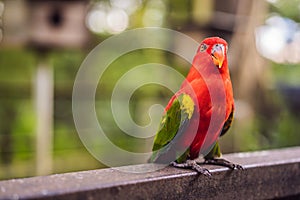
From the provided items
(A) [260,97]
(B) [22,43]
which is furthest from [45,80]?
(A) [260,97]

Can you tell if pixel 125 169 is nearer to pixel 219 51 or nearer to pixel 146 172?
pixel 146 172

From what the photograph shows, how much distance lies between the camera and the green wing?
0.65 metres

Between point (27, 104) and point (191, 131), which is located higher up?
point (191, 131)

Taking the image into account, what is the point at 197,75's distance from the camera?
0.67m

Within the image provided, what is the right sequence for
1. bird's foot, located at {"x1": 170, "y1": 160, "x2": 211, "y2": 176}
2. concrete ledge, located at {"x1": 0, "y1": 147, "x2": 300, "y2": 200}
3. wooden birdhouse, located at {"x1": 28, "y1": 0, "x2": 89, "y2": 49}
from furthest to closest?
1. wooden birdhouse, located at {"x1": 28, "y1": 0, "x2": 89, "y2": 49}
2. bird's foot, located at {"x1": 170, "y1": 160, "x2": 211, "y2": 176}
3. concrete ledge, located at {"x1": 0, "y1": 147, "x2": 300, "y2": 200}

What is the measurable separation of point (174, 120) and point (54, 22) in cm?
229

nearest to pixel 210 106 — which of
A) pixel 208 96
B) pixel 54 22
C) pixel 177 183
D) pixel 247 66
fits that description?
pixel 208 96

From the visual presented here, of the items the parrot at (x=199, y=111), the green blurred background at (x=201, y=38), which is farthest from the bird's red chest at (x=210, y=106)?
the green blurred background at (x=201, y=38)

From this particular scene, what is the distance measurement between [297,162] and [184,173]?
266 mm

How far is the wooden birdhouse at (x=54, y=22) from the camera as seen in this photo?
9.07 feet

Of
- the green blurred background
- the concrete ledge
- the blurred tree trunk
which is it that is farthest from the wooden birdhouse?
the concrete ledge

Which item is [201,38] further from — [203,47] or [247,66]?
[203,47]

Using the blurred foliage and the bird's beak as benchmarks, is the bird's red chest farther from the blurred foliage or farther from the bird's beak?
the blurred foliage

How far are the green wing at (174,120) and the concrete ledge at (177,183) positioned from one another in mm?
45
